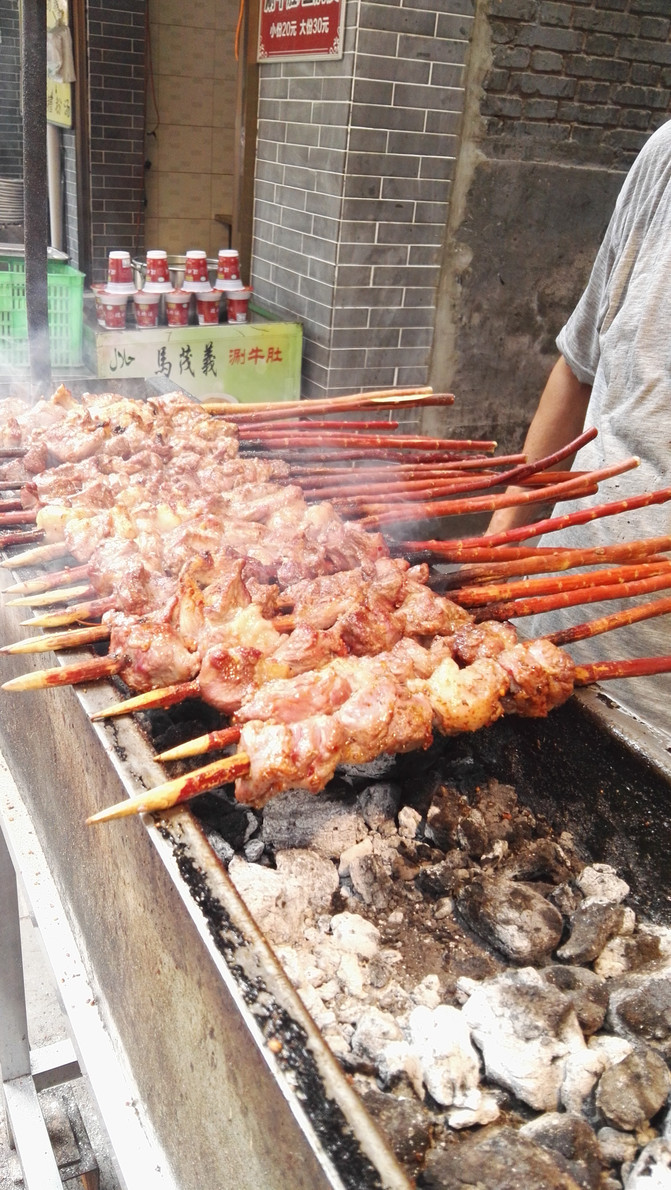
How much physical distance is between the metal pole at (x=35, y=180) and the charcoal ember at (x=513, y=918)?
2.85 metres

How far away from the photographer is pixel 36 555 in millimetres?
2314

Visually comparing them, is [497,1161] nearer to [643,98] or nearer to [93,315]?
[93,315]

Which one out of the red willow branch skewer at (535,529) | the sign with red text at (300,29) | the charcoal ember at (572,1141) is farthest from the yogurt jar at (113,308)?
the charcoal ember at (572,1141)

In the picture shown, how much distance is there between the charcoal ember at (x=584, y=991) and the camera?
1.73 metres

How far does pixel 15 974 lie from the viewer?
3.08 m

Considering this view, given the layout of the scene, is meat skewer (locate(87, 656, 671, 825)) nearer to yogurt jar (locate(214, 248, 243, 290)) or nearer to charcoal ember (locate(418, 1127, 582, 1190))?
charcoal ember (locate(418, 1127, 582, 1190))

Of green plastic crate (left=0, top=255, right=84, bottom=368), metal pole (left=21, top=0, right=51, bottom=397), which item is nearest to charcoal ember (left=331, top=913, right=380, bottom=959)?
metal pole (left=21, top=0, right=51, bottom=397)

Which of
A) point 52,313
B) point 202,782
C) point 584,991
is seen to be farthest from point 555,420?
point 52,313

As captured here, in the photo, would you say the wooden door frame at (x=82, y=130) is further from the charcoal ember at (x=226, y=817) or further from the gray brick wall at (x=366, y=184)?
the charcoal ember at (x=226, y=817)

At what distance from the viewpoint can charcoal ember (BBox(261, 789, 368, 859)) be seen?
85.9 inches

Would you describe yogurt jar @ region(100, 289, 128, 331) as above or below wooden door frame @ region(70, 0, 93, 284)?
below

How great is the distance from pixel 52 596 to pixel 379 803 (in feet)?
3.41

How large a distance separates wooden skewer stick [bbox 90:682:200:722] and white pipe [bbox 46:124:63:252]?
9.81 meters

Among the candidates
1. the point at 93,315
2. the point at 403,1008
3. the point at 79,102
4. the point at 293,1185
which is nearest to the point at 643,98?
the point at 93,315
